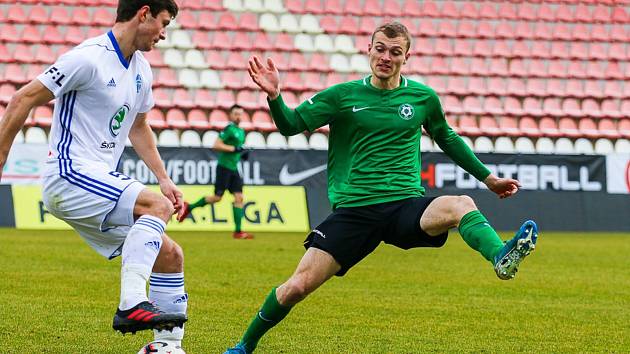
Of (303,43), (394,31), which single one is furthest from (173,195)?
(303,43)

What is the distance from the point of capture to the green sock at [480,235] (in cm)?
586

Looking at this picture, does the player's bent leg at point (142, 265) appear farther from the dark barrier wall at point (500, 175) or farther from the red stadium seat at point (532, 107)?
the red stadium seat at point (532, 107)

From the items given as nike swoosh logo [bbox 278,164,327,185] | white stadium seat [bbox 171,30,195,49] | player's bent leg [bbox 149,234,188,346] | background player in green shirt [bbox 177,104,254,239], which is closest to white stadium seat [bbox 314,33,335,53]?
white stadium seat [bbox 171,30,195,49]

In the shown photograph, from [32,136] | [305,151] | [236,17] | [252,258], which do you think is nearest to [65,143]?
[252,258]

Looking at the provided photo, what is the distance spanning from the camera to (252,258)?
14070 mm

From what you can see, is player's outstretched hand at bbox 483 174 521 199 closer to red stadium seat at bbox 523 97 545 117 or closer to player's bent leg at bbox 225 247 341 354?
player's bent leg at bbox 225 247 341 354

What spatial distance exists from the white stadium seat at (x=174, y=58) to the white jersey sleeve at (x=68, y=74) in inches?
763

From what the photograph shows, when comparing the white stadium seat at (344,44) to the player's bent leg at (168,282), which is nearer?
the player's bent leg at (168,282)

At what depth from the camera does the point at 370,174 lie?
6.53 m

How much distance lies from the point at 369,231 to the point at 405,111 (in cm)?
79

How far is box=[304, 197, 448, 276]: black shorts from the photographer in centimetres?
632

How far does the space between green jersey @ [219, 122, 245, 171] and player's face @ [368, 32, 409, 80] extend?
11.3 meters

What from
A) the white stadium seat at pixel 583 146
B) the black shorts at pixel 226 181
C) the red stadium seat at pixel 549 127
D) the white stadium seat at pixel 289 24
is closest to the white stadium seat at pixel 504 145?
the red stadium seat at pixel 549 127

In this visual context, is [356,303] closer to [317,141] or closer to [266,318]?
[266,318]
